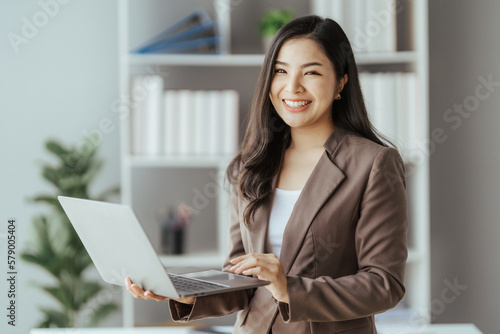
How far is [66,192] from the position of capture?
288 cm

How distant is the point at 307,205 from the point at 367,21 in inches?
65.3

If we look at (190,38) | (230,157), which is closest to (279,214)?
(230,157)

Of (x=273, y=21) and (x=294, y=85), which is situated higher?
(x=273, y=21)

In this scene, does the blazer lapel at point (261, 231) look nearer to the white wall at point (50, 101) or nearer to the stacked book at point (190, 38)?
the stacked book at point (190, 38)

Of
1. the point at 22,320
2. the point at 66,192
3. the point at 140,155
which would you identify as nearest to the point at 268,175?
the point at 140,155

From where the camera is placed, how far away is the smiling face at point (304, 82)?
4.79ft

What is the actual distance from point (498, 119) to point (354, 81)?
190 cm

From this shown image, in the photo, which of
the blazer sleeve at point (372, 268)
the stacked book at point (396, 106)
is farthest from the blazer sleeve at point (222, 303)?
the stacked book at point (396, 106)

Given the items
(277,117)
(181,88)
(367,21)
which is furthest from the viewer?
(181,88)

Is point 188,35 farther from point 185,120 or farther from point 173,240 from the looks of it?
point 173,240

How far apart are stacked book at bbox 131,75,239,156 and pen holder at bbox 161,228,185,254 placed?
0.40 meters

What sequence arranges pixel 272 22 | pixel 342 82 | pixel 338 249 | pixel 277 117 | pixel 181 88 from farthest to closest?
pixel 181 88 → pixel 272 22 → pixel 277 117 → pixel 342 82 → pixel 338 249

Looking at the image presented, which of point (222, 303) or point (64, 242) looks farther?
point (64, 242)

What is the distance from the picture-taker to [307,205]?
4.68 ft
